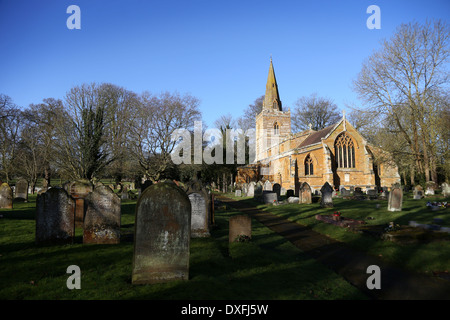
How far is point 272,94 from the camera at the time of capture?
155ft

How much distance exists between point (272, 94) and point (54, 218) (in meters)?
44.1

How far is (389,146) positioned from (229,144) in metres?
22.0

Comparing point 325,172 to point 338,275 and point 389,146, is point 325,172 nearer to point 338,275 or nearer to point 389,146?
point 389,146

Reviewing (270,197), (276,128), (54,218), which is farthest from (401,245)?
(276,128)

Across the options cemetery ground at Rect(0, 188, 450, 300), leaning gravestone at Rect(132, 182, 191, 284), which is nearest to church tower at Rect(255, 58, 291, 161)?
cemetery ground at Rect(0, 188, 450, 300)

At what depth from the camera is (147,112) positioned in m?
27.7

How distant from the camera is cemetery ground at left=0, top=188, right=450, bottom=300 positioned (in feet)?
14.0

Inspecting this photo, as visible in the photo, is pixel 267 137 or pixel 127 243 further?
pixel 267 137

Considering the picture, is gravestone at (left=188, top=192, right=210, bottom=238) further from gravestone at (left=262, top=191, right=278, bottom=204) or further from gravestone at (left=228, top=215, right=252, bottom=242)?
gravestone at (left=262, top=191, right=278, bottom=204)

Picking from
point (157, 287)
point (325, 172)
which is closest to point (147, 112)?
point (325, 172)

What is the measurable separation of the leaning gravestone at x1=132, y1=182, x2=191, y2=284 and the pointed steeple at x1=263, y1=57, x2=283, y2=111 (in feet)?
142

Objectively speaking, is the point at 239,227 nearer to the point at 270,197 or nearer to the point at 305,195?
the point at 305,195

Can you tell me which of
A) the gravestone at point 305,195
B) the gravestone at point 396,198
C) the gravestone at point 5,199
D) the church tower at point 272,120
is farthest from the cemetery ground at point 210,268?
the church tower at point 272,120

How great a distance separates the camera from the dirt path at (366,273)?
15.1 ft
